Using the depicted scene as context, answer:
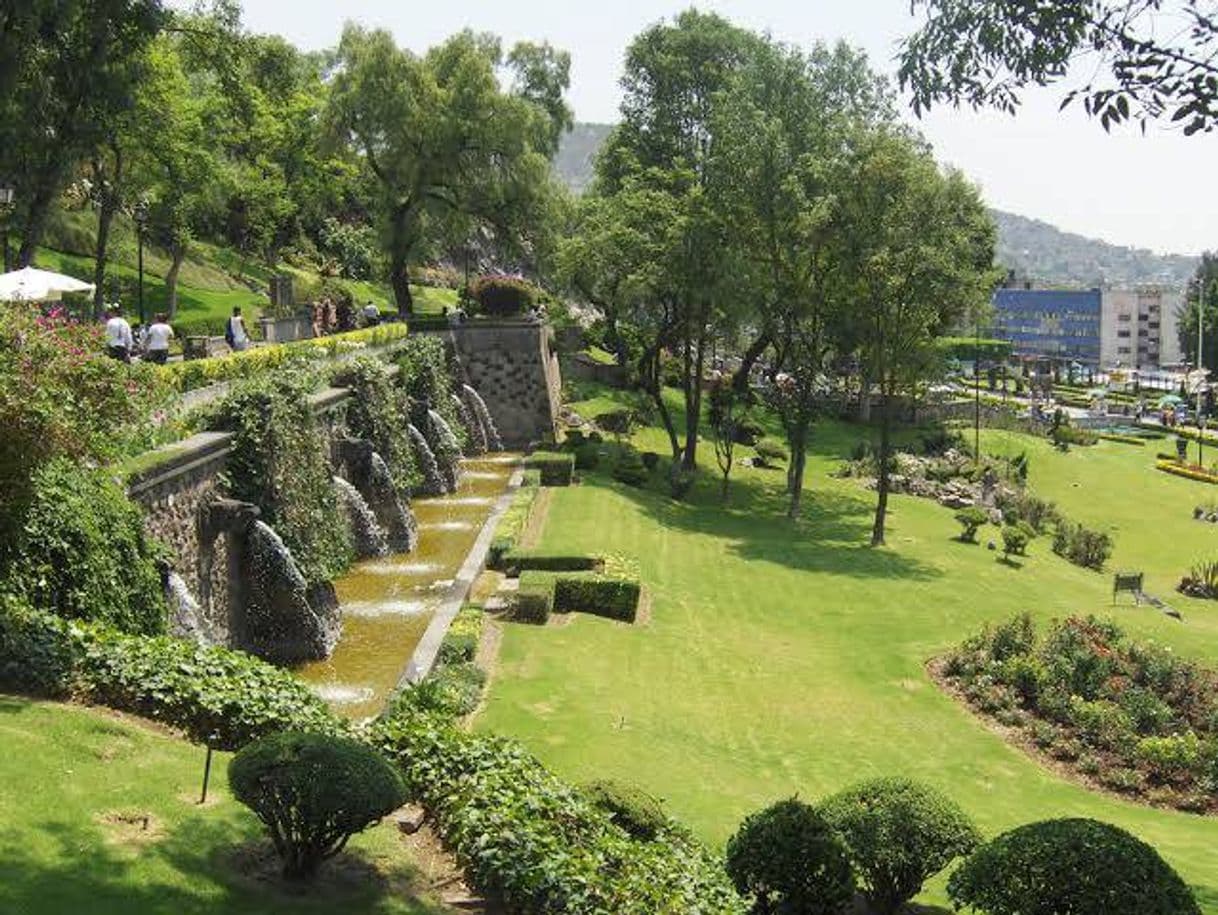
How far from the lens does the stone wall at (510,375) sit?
48719 millimetres

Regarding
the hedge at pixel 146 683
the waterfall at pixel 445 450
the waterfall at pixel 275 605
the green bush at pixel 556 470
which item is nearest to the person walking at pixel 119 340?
the waterfall at pixel 275 605

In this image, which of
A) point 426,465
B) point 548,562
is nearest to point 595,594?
point 548,562

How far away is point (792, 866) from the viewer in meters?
11.0

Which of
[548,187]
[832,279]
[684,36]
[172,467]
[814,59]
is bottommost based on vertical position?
[172,467]

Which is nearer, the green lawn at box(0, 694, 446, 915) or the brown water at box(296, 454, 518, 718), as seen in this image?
the green lawn at box(0, 694, 446, 915)

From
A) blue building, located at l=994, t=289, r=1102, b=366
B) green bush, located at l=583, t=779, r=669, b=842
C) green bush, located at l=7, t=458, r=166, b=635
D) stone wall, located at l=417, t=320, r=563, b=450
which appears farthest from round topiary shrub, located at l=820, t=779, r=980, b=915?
blue building, located at l=994, t=289, r=1102, b=366

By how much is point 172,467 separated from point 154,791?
9066 millimetres

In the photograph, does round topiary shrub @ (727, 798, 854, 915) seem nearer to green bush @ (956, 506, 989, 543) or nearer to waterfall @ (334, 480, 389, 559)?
waterfall @ (334, 480, 389, 559)

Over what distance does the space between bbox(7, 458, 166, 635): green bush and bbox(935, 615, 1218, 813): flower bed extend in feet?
46.7

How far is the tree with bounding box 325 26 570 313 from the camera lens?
47031mm

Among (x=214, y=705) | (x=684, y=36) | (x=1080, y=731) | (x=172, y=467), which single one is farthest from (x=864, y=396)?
(x=214, y=705)

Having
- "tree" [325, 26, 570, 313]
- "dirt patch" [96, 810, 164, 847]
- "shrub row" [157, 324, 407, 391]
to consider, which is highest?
"tree" [325, 26, 570, 313]

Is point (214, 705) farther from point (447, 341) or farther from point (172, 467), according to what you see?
point (447, 341)

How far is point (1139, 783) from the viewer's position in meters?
18.6
